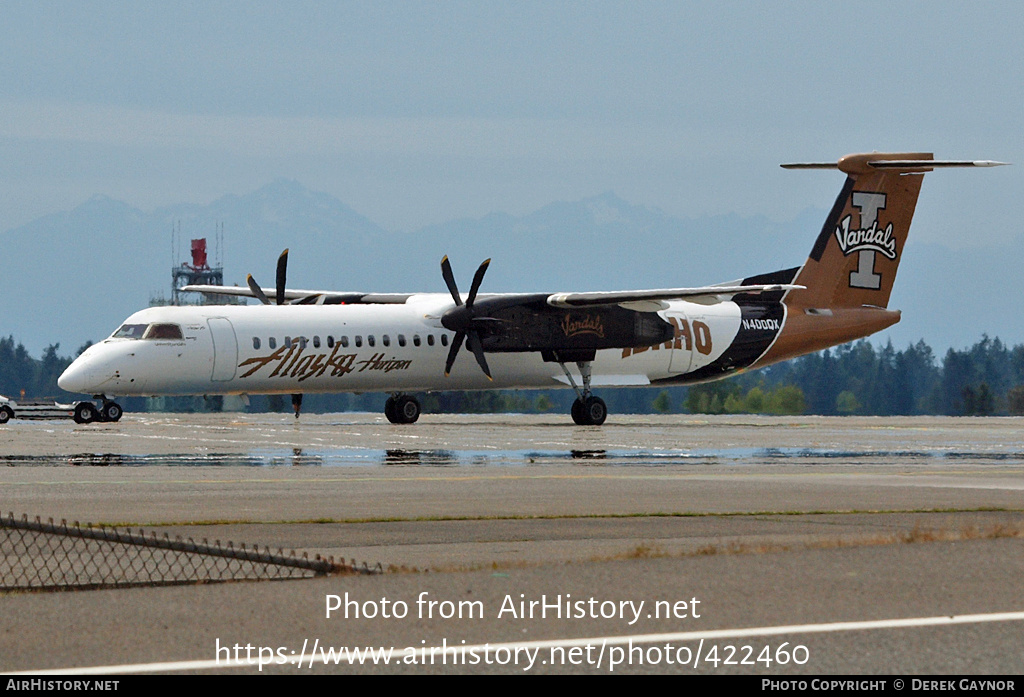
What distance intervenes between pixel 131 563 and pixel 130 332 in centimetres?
2979

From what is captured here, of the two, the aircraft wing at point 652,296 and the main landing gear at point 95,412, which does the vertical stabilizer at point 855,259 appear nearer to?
the aircraft wing at point 652,296

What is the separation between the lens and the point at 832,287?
49625 mm

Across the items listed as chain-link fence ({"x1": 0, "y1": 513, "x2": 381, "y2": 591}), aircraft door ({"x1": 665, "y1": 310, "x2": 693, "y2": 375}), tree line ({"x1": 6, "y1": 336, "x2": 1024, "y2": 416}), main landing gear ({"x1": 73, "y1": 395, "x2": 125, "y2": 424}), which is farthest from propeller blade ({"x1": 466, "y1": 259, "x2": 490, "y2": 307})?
tree line ({"x1": 6, "y1": 336, "x2": 1024, "y2": 416})

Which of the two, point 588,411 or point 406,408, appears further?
point 406,408

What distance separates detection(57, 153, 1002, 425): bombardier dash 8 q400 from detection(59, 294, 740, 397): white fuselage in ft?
0.14

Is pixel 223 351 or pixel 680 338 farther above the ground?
pixel 680 338

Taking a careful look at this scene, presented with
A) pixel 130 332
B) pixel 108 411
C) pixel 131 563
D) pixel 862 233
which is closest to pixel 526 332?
pixel 130 332

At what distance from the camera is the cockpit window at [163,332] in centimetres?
4003

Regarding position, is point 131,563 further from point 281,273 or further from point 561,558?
point 281,273

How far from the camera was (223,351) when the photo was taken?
1592 inches

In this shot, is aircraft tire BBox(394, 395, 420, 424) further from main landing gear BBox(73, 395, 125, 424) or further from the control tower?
the control tower
